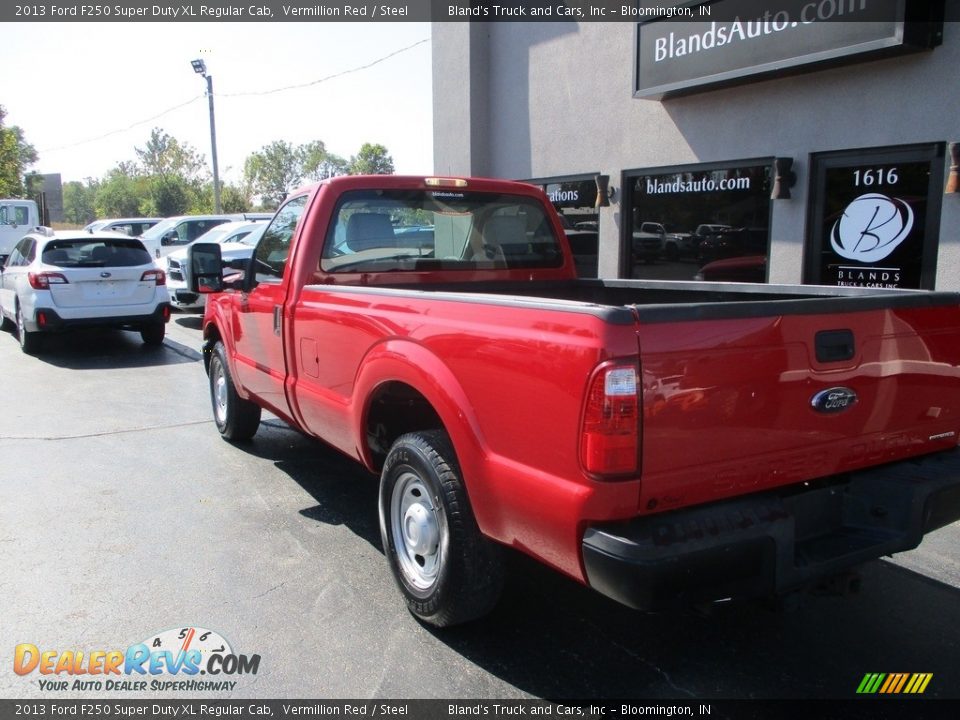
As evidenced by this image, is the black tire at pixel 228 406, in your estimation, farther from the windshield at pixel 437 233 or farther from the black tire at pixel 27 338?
the black tire at pixel 27 338

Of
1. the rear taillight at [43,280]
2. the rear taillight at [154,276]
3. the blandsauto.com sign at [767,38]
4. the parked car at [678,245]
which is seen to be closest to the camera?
the blandsauto.com sign at [767,38]

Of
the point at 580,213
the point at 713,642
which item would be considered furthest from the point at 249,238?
the point at 713,642

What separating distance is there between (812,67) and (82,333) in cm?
1144

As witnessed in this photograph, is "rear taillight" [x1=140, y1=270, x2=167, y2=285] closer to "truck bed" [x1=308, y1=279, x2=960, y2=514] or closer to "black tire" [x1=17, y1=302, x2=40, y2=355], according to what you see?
"black tire" [x1=17, y1=302, x2=40, y2=355]

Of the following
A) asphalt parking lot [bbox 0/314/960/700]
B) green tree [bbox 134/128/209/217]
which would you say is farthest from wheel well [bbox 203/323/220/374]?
green tree [bbox 134/128/209/217]

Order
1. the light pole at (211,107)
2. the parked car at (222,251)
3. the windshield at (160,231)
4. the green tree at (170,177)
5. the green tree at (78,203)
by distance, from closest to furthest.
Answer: the parked car at (222,251), the windshield at (160,231), the light pole at (211,107), the green tree at (170,177), the green tree at (78,203)

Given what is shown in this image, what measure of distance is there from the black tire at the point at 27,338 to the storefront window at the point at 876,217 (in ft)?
32.3

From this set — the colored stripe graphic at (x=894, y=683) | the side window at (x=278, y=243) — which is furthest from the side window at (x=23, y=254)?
the colored stripe graphic at (x=894, y=683)

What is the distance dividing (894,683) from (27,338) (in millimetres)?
11070

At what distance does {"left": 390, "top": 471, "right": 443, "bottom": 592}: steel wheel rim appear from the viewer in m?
3.28

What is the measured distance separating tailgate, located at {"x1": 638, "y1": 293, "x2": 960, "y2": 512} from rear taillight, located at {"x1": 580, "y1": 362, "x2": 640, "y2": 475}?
0.15 feet

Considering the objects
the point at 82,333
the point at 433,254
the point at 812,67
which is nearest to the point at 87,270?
the point at 82,333

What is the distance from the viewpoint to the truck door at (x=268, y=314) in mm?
4711

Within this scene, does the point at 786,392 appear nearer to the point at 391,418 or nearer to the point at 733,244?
the point at 391,418
